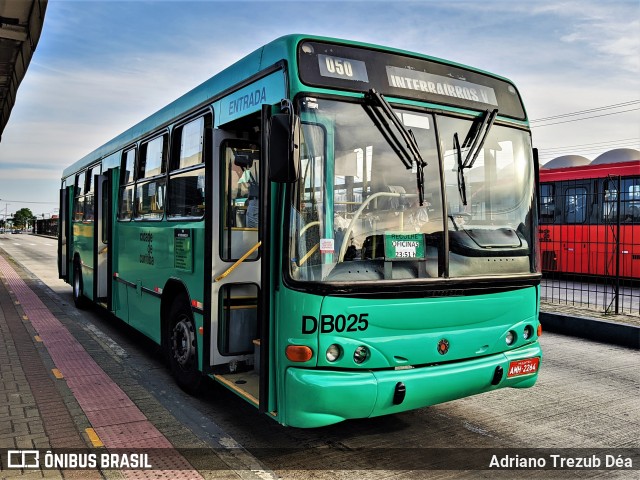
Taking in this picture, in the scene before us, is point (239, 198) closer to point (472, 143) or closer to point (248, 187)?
point (248, 187)

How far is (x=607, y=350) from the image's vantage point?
8.43 meters

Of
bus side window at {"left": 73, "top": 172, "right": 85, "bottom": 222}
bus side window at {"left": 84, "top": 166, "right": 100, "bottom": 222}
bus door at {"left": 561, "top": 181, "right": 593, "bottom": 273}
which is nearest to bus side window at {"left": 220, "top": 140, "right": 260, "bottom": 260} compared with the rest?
bus side window at {"left": 84, "top": 166, "right": 100, "bottom": 222}

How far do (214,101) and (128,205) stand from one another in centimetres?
322

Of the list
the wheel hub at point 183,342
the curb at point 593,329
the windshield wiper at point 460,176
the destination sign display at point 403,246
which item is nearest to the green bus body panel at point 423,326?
the destination sign display at point 403,246

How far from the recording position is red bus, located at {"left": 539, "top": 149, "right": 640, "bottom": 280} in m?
15.2

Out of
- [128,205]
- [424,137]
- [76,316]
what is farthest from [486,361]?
[76,316]

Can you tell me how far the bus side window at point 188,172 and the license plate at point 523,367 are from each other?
10.1ft

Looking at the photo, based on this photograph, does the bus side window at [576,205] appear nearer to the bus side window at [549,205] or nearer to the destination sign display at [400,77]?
the bus side window at [549,205]

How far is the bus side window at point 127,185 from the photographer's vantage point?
8.12m

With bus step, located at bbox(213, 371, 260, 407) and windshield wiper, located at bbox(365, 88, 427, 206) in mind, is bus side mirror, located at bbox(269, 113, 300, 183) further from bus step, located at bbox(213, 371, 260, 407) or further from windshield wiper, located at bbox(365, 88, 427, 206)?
bus step, located at bbox(213, 371, 260, 407)

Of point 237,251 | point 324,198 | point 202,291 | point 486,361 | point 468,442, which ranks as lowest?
point 468,442

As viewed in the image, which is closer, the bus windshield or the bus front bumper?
the bus front bumper

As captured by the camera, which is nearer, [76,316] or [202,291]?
[202,291]

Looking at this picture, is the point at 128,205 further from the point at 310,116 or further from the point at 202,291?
the point at 310,116
